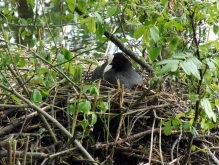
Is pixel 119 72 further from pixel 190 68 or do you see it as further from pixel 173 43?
pixel 190 68

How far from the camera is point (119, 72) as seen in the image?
400 cm

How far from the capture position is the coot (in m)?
3.78

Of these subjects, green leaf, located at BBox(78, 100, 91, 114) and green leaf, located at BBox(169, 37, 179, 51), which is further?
green leaf, located at BBox(169, 37, 179, 51)

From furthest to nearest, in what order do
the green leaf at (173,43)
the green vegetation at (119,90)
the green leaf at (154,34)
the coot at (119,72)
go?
the coot at (119,72) → the green leaf at (173,43) → the green vegetation at (119,90) → the green leaf at (154,34)

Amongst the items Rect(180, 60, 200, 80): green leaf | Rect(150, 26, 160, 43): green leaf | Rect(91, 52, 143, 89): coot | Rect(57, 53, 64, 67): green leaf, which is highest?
Rect(150, 26, 160, 43): green leaf

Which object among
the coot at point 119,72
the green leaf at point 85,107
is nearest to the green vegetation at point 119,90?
the green leaf at point 85,107

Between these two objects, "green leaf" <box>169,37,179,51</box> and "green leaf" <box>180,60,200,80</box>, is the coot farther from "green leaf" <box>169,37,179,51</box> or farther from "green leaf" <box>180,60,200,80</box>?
"green leaf" <box>180,60,200,80</box>

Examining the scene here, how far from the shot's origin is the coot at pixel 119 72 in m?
3.78

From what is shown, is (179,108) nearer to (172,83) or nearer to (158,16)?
(172,83)

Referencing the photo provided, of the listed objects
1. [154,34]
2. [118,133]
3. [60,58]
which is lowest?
[118,133]

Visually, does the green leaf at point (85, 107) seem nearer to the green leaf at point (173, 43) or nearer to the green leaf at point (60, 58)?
the green leaf at point (60, 58)

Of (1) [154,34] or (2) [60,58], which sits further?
(2) [60,58]

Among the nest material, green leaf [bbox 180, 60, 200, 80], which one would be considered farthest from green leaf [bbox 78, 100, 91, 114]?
green leaf [bbox 180, 60, 200, 80]

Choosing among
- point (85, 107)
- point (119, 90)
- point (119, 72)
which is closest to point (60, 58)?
point (85, 107)
